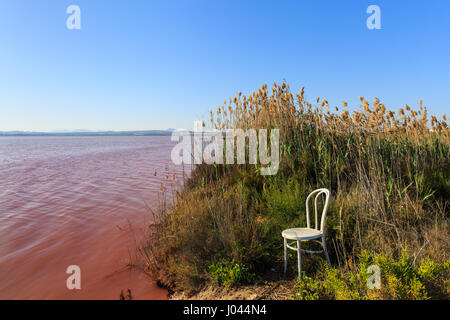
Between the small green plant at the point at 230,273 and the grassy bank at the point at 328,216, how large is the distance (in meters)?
0.01

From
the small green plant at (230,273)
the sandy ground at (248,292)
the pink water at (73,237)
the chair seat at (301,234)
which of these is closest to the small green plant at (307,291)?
the sandy ground at (248,292)

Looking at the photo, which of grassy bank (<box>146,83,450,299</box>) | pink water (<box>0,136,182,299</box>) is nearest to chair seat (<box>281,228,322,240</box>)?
grassy bank (<box>146,83,450,299</box>)

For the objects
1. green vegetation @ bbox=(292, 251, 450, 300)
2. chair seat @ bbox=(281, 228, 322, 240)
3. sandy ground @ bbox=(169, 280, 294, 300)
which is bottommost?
sandy ground @ bbox=(169, 280, 294, 300)

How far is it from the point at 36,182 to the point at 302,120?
29.5ft

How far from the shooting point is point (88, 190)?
27.3 feet

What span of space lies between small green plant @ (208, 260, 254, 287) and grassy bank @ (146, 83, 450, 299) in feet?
0.04

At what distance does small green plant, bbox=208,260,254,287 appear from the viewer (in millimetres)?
3014

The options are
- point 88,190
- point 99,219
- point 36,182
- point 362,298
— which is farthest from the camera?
point 36,182

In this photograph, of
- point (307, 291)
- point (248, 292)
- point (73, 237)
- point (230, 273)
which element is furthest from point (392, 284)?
point (73, 237)

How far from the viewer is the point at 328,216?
394cm

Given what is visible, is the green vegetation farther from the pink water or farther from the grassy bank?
the pink water

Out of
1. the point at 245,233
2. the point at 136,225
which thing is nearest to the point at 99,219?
the point at 136,225

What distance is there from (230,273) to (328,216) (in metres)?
1.72
